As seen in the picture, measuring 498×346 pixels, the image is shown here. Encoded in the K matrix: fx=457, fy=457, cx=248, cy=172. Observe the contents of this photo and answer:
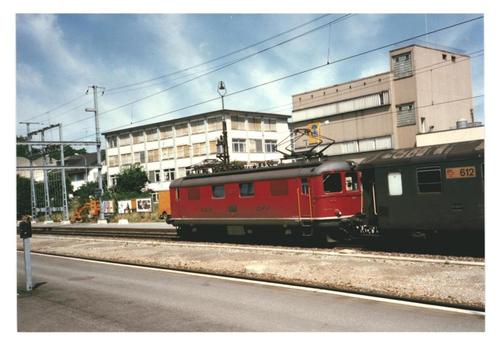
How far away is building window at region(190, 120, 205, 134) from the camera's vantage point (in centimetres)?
6309

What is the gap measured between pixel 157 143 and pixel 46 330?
61183mm

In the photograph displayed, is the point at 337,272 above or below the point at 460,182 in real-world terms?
below

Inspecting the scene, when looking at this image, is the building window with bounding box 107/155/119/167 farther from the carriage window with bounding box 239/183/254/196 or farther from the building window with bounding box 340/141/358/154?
the carriage window with bounding box 239/183/254/196

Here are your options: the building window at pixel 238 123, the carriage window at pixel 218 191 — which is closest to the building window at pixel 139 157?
the building window at pixel 238 123

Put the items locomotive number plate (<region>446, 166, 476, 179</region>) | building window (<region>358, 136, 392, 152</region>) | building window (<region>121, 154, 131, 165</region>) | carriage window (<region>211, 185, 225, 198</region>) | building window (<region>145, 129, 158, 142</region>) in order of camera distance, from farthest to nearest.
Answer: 1. building window (<region>121, 154, 131, 165</region>)
2. building window (<region>145, 129, 158, 142</region>)
3. building window (<region>358, 136, 392, 152</region>)
4. carriage window (<region>211, 185, 225, 198</region>)
5. locomotive number plate (<region>446, 166, 476, 179</region>)

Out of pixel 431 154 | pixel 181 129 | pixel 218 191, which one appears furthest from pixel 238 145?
pixel 431 154

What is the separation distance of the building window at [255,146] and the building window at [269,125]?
94.4 inches

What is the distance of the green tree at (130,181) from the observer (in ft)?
203

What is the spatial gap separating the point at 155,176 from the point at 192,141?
9.26 meters

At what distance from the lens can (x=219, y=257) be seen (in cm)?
1605

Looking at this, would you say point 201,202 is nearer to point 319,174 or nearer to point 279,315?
point 319,174

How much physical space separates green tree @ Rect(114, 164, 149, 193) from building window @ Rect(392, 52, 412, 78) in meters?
36.3

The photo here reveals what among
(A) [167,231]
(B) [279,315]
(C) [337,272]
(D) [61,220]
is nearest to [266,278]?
(C) [337,272]

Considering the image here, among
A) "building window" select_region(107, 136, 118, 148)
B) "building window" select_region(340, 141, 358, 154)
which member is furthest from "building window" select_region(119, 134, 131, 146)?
"building window" select_region(340, 141, 358, 154)
